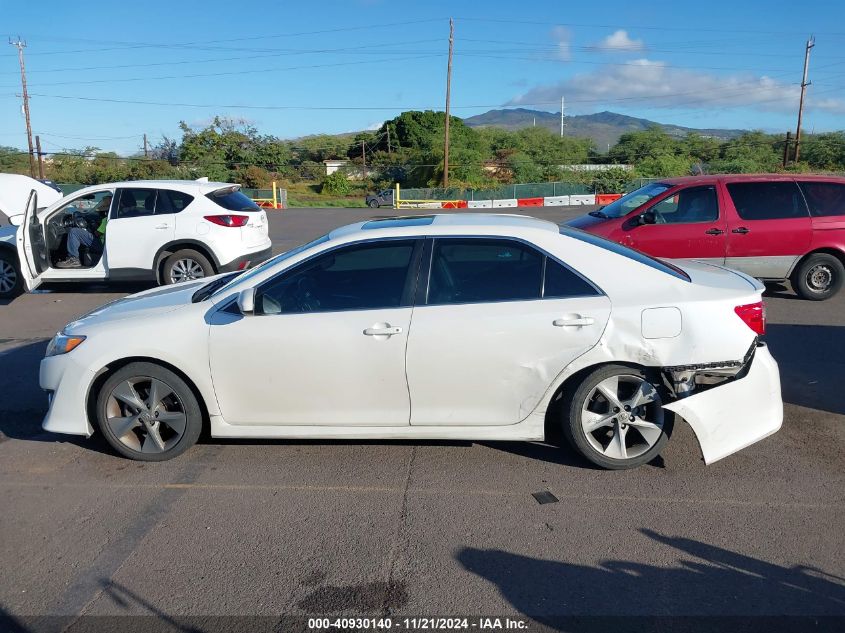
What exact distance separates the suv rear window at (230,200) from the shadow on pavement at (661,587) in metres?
8.04

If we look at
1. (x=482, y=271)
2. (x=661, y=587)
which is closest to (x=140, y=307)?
(x=482, y=271)

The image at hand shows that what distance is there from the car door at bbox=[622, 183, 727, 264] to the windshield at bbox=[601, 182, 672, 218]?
0.28 metres

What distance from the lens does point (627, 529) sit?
3.92 m

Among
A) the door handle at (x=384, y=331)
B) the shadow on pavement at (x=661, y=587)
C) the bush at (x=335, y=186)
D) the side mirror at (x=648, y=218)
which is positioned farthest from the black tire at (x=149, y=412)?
the bush at (x=335, y=186)

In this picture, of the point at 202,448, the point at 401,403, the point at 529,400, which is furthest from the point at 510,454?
the point at 202,448

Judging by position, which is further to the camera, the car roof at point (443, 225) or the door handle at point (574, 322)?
the car roof at point (443, 225)

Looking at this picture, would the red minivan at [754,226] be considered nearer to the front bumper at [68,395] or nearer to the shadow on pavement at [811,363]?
the shadow on pavement at [811,363]

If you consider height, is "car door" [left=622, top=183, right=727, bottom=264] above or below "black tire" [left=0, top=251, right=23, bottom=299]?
above

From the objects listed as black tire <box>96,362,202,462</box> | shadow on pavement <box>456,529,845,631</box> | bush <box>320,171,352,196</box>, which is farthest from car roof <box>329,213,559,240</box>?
bush <box>320,171,352,196</box>

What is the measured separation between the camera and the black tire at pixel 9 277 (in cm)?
1066

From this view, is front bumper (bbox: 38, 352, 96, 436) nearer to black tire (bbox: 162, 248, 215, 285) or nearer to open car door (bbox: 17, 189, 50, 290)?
open car door (bbox: 17, 189, 50, 290)

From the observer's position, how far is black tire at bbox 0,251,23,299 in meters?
10.7

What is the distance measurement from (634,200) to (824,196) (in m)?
2.44

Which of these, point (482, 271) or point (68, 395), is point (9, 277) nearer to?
point (68, 395)
